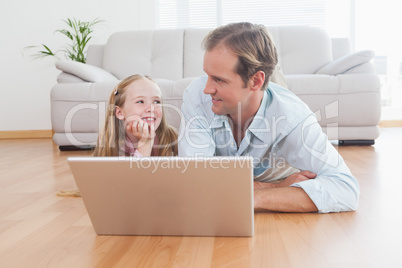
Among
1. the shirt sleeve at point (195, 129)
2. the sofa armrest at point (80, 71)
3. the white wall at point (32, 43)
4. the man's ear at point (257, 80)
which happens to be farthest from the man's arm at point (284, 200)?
the white wall at point (32, 43)

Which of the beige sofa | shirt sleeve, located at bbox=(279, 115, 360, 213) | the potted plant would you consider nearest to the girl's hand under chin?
shirt sleeve, located at bbox=(279, 115, 360, 213)

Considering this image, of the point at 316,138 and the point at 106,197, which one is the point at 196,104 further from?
the point at 106,197

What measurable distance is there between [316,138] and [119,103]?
893mm

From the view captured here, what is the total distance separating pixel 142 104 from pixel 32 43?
3.75 m

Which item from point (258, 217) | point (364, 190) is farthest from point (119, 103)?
point (364, 190)

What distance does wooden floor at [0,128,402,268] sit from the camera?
1.08 m

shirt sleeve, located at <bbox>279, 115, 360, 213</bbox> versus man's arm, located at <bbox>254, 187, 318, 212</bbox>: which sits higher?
shirt sleeve, located at <bbox>279, 115, 360, 213</bbox>

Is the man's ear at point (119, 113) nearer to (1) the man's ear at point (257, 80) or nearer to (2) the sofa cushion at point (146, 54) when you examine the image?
(1) the man's ear at point (257, 80)

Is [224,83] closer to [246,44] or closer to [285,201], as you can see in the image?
[246,44]

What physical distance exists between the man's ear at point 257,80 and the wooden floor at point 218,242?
43 cm

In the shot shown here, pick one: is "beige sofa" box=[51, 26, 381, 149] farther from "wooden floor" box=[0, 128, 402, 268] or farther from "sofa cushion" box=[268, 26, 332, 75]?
"wooden floor" box=[0, 128, 402, 268]

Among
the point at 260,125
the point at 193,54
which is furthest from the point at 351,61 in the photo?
the point at 260,125

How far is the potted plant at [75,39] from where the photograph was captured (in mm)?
4848

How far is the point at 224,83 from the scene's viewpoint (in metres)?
1.48
